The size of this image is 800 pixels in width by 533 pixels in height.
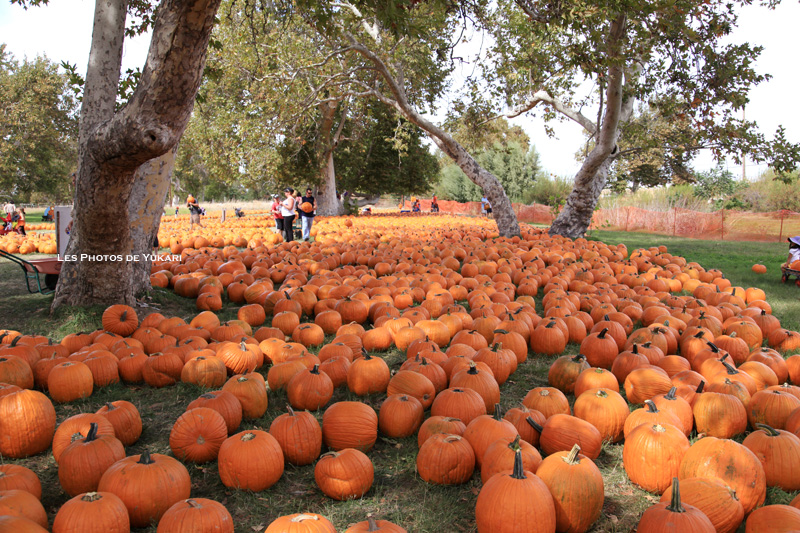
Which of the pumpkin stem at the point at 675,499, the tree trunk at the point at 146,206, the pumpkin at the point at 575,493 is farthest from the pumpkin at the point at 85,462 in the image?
the tree trunk at the point at 146,206

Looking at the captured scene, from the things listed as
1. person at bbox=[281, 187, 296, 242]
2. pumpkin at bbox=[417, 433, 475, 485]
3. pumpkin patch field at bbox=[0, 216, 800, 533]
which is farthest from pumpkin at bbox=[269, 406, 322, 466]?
person at bbox=[281, 187, 296, 242]

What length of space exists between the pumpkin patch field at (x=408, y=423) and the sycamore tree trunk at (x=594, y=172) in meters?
7.29

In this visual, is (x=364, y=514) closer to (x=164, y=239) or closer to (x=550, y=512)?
(x=550, y=512)

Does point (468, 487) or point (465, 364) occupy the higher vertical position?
point (465, 364)

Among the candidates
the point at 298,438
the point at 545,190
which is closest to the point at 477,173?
the point at 298,438

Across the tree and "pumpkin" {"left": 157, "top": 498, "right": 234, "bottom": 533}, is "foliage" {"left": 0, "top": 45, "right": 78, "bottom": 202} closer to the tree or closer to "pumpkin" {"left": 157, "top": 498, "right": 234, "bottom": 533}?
the tree

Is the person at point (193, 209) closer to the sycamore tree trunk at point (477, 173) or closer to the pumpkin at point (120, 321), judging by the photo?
the sycamore tree trunk at point (477, 173)

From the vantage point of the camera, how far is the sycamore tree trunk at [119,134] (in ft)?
14.4

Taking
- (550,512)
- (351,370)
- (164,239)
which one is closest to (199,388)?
(351,370)

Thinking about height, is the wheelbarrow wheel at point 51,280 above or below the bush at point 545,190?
below

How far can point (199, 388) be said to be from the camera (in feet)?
13.3

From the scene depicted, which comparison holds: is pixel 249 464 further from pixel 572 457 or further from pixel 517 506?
pixel 572 457

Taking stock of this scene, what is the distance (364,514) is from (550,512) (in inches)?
Answer: 37.4

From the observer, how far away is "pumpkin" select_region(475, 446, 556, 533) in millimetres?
2205
